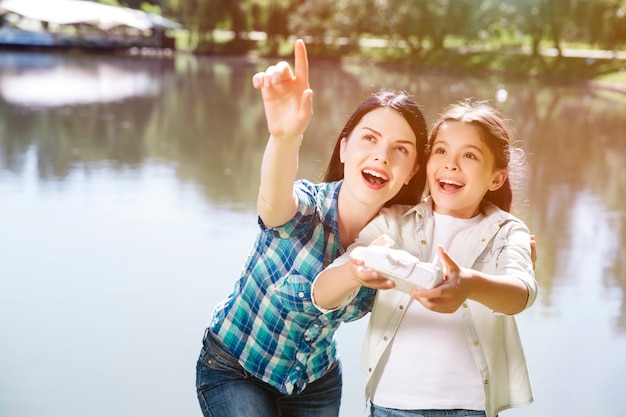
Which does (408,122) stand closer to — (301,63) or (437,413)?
(301,63)

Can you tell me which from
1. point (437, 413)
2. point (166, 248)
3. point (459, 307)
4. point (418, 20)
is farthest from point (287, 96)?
point (418, 20)

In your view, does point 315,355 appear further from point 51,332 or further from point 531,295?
point 51,332

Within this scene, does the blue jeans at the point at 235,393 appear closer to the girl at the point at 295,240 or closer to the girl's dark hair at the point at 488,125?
the girl at the point at 295,240

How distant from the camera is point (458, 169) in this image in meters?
1.47

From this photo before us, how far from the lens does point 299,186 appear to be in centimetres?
159

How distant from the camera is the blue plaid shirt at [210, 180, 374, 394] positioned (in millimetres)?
1555

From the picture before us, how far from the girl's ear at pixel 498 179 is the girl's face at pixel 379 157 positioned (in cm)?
14

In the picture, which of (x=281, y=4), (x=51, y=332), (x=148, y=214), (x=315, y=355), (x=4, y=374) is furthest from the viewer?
(x=281, y=4)

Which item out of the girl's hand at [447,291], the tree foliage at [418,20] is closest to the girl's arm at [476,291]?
the girl's hand at [447,291]

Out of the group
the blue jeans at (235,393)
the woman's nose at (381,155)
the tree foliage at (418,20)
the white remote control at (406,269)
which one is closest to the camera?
the white remote control at (406,269)

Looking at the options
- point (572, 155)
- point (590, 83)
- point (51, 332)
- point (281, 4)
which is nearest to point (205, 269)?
point (51, 332)

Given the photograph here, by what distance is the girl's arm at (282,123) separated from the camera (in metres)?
1.40

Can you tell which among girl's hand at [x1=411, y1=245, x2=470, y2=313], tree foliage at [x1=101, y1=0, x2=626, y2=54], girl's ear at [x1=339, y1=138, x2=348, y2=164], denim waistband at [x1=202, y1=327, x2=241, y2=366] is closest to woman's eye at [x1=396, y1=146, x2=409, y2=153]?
girl's ear at [x1=339, y1=138, x2=348, y2=164]

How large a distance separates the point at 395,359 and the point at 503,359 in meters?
0.18
